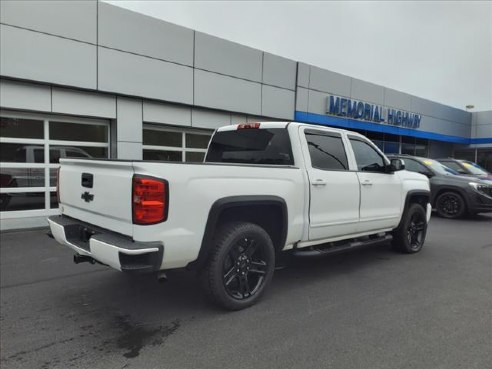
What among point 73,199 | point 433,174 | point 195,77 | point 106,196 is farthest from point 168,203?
point 433,174

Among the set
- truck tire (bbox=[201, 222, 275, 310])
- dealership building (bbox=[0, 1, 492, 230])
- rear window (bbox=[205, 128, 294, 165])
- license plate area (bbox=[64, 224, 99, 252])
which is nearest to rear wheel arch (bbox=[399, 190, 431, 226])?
rear window (bbox=[205, 128, 294, 165])

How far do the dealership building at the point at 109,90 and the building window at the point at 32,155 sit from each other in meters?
0.02

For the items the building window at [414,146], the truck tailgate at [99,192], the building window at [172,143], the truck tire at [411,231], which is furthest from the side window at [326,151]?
the building window at [414,146]

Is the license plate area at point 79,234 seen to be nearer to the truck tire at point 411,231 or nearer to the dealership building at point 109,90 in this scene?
the truck tire at point 411,231

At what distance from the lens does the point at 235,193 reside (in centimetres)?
387

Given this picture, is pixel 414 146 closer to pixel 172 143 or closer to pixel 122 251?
pixel 172 143

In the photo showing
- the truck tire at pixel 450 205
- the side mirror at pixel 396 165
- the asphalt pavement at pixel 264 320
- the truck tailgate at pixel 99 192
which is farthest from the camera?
the truck tire at pixel 450 205

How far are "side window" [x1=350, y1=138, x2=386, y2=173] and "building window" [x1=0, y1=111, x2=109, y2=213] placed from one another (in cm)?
667

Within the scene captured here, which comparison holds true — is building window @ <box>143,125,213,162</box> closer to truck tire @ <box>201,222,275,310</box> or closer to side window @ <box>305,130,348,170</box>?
side window @ <box>305,130,348,170</box>

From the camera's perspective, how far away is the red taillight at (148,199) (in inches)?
130

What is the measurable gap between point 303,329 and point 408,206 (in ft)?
11.8

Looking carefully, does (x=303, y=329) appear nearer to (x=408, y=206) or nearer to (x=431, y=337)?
(x=431, y=337)

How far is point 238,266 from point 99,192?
151 cm

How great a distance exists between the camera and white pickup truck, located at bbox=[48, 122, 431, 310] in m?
3.37
